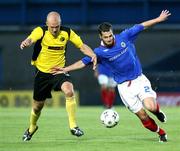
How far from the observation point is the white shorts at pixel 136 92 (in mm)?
11891

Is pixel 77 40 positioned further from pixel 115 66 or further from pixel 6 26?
pixel 6 26

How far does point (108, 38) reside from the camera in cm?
1173

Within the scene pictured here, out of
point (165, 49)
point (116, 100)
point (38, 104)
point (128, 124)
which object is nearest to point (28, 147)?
point (38, 104)

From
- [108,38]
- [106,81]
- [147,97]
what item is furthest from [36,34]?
[106,81]

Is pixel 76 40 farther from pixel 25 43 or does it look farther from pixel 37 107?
pixel 37 107

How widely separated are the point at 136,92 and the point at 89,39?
19.5 m

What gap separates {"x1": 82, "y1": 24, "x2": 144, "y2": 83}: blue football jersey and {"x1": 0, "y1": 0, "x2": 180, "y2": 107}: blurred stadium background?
53.0 ft

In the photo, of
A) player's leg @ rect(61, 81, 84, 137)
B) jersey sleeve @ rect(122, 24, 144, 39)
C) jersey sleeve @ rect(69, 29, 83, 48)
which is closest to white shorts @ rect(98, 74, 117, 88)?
jersey sleeve @ rect(69, 29, 83, 48)

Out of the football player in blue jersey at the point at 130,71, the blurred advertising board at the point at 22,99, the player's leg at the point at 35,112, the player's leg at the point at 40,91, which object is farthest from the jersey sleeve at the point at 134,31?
the blurred advertising board at the point at 22,99

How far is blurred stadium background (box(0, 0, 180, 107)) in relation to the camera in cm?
2917

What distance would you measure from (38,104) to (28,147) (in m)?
1.53

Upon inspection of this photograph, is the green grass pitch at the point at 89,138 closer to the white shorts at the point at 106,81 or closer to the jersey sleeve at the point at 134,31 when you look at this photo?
the jersey sleeve at the point at 134,31

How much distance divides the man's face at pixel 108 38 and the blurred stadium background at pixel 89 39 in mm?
16468

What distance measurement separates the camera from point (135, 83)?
12023mm
